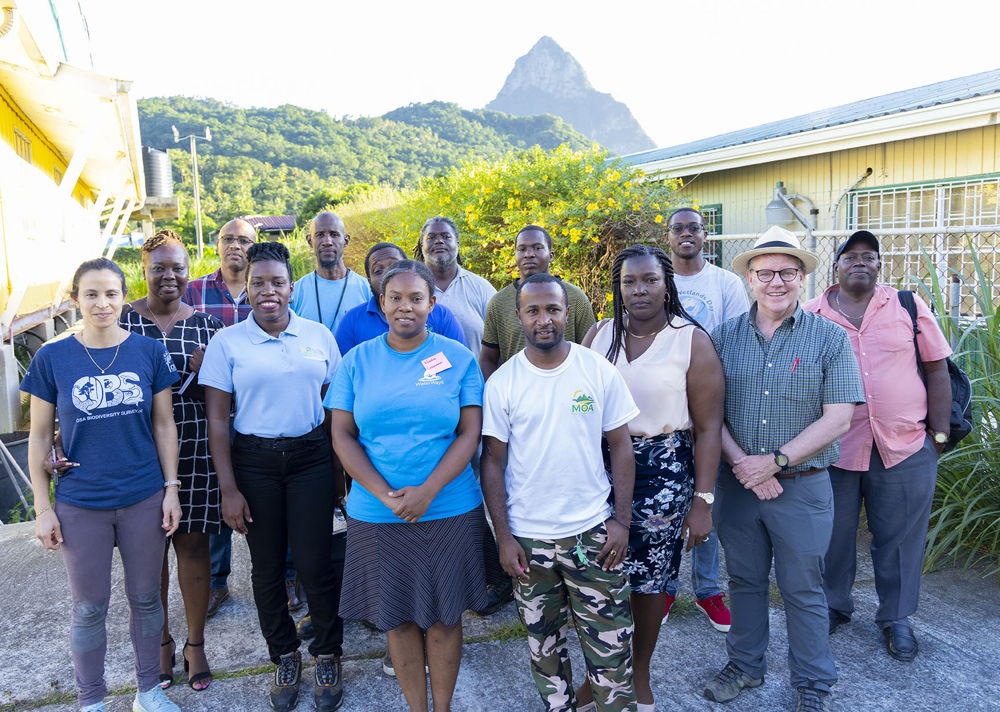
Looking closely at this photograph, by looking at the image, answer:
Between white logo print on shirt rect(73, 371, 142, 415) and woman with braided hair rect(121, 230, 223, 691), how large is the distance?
379mm

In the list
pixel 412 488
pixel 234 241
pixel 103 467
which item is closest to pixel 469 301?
pixel 234 241

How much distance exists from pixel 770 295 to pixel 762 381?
36 cm

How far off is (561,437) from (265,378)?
4.44 feet

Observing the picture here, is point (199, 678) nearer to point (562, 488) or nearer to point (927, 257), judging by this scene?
point (562, 488)

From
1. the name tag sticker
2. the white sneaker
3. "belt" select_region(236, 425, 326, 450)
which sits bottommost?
the white sneaker

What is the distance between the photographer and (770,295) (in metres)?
2.95

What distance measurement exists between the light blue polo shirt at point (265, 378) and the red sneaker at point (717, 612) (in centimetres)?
221

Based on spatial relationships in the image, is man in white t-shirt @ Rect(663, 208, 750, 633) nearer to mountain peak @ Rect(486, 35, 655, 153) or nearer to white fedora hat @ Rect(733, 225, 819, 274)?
white fedora hat @ Rect(733, 225, 819, 274)

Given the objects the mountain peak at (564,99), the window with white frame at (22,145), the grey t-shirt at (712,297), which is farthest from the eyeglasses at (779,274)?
the mountain peak at (564,99)

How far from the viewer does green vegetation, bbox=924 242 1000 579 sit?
13.2ft

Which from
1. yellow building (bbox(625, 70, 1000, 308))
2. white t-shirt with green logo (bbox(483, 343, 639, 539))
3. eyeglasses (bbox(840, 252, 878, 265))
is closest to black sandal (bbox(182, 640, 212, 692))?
white t-shirt with green logo (bbox(483, 343, 639, 539))

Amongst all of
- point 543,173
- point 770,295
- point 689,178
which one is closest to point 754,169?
point 689,178

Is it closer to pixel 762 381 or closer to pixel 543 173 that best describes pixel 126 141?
pixel 543 173

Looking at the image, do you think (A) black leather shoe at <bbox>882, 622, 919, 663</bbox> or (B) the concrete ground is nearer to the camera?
(B) the concrete ground
